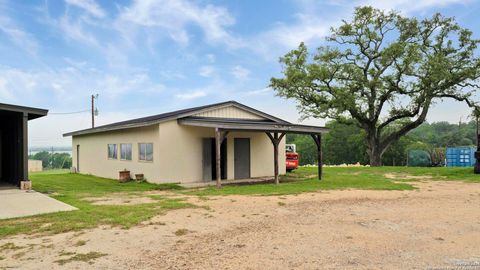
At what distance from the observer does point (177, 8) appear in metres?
14.6

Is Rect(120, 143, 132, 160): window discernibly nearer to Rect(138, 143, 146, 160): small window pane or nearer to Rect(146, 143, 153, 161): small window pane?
Rect(138, 143, 146, 160): small window pane

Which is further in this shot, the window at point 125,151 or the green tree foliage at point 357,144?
the green tree foliage at point 357,144

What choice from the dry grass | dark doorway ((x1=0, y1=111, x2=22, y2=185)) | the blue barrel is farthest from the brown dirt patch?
the blue barrel

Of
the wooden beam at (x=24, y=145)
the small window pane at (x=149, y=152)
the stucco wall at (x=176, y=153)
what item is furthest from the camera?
the small window pane at (x=149, y=152)

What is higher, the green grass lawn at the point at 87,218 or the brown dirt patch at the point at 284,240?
the green grass lawn at the point at 87,218

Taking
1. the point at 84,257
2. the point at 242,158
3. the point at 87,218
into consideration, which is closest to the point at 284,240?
the point at 84,257

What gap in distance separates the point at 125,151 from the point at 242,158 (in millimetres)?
5630

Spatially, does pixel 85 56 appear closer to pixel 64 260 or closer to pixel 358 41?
pixel 64 260

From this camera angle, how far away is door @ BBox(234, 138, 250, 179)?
16828 millimetres

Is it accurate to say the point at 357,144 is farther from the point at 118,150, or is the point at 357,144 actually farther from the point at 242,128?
the point at 242,128

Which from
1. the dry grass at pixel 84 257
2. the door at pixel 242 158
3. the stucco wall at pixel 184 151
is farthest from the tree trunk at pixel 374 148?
the dry grass at pixel 84 257

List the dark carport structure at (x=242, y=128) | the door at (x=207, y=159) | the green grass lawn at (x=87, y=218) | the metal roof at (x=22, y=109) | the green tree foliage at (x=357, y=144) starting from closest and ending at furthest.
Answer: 1. the green grass lawn at (x=87, y=218)
2. the metal roof at (x=22, y=109)
3. the dark carport structure at (x=242, y=128)
4. the door at (x=207, y=159)
5. the green tree foliage at (x=357, y=144)

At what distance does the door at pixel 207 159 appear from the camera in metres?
15.7

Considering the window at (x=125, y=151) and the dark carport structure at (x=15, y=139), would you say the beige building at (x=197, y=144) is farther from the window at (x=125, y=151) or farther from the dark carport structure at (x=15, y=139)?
the dark carport structure at (x=15, y=139)
